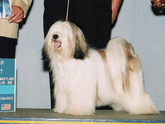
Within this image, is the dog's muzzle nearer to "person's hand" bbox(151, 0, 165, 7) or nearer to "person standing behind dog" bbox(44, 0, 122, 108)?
"person standing behind dog" bbox(44, 0, 122, 108)

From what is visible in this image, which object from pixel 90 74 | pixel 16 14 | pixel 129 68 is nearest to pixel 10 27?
pixel 16 14

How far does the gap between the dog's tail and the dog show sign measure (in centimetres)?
87

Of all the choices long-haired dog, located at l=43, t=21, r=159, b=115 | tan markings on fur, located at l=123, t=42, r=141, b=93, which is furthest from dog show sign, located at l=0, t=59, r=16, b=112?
tan markings on fur, located at l=123, t=42, r=141, b=93

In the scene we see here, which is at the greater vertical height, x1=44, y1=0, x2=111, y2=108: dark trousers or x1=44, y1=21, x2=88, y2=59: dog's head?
x1=44, y1=0, x2=111, y2=108: dark trousers

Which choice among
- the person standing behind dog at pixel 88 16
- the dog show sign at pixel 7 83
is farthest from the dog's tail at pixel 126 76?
the dog show sign at pixel 7 83

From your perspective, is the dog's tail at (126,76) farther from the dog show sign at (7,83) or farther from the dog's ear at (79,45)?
the dog show sign at (7,83)

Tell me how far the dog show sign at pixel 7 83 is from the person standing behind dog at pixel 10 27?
204mm

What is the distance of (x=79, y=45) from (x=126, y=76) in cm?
53

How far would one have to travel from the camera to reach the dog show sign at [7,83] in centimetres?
230

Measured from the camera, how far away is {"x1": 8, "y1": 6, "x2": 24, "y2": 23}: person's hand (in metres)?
2.41

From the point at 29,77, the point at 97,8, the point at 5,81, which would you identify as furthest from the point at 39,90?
the point at 97,8

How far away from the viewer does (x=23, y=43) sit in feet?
11.8

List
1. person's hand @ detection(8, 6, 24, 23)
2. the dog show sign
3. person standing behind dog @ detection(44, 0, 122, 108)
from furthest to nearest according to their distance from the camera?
person standing behind dog @ detection(44, 0, 122, 108) < person's hand @ detection(8, 6, 24, 23) < the dog show sign

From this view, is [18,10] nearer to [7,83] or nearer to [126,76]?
[7,83]
